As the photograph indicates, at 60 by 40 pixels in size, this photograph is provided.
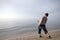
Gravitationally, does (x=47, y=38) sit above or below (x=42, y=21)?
below

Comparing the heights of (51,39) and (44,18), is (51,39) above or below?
below

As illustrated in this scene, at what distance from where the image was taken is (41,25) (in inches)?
436

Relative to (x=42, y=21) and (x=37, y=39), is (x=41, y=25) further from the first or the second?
(x=37, y=39)

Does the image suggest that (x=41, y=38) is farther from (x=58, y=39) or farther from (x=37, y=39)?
(x=58, y=39)

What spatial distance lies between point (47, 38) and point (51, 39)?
435 millimetres

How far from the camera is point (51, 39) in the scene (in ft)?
34.6

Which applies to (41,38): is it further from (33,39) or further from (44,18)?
(44,18)

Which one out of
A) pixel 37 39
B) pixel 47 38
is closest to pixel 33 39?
pixel 37 39

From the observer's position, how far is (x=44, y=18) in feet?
35.3

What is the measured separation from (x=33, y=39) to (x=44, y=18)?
5.54 feet

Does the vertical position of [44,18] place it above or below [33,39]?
above

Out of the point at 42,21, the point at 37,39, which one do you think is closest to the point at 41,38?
the point at 37,39

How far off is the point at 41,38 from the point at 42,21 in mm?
1235

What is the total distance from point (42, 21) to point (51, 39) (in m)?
1.40
